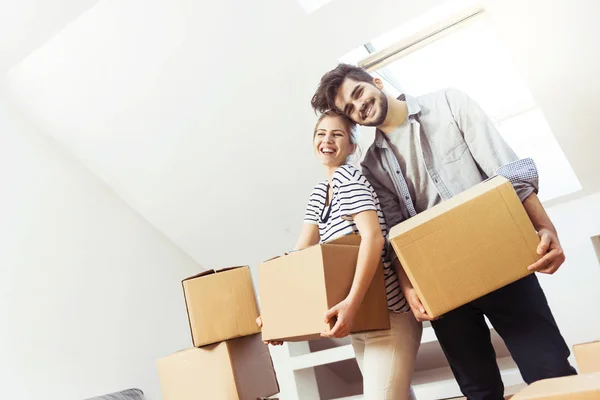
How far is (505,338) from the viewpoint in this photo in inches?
52.5

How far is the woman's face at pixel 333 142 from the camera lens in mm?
1647

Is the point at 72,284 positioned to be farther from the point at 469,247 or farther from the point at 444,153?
the point at 469,247

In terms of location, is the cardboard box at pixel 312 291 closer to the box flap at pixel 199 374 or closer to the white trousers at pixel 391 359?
the white trousers at pixel 391 359

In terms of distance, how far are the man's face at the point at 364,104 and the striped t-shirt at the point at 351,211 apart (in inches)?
8.3

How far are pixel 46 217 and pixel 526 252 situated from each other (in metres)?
2.09

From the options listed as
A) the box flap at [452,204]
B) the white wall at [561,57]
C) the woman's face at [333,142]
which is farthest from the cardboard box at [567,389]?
the white wall at [561,57]

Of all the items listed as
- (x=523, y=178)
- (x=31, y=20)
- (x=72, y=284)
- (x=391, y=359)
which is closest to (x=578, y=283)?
(x=523, y=178)

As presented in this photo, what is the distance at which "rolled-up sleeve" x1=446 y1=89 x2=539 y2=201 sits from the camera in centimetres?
134

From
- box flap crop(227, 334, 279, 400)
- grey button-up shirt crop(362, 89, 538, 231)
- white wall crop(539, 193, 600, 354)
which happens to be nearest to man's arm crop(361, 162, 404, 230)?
grey button-up shirt crop(362, 89, 538, 231)

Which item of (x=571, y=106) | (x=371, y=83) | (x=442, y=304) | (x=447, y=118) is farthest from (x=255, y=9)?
(x=442, y=304)

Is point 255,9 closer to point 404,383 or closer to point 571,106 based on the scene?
point 571,106

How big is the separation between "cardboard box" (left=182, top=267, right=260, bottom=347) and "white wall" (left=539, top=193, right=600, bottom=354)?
117cm

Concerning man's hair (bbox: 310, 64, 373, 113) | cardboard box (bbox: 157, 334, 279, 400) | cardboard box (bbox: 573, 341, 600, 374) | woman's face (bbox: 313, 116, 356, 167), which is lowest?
cardboard box (bbox: 573, 341, 600, 374)

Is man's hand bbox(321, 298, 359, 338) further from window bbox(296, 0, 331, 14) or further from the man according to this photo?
window bbox(296, 0, 331, 14)
